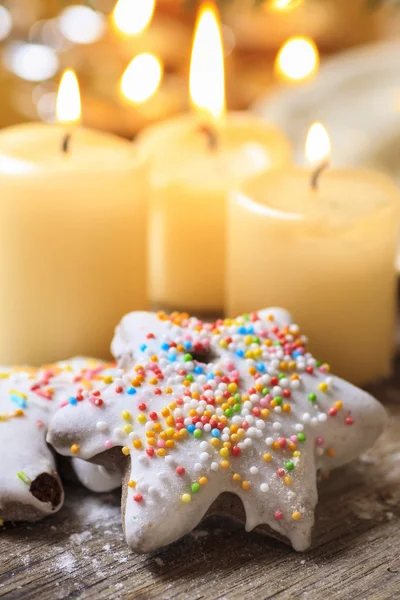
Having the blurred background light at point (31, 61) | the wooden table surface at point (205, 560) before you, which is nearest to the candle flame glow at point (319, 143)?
the wooden table surface at point (205, 560)

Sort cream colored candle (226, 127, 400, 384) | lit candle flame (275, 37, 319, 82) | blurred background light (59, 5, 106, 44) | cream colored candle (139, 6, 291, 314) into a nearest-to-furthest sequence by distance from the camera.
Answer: cream colored candle (226, 127, 400, 384) → cream colored candle (139, 6, 291, 314) → lit candle flame (275, 37, 319, 82) → blurred background light (59, 5, 106, 44)

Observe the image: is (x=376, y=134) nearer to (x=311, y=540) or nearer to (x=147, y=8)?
(x=147, y=8)

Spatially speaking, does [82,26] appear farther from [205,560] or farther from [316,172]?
[205,560]

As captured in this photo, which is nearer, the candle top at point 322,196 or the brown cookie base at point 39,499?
the brown cookie base at point 39,499

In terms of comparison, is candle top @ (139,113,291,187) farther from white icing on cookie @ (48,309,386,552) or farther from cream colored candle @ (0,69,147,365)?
white icing on cookie @ (48,309,386,552)

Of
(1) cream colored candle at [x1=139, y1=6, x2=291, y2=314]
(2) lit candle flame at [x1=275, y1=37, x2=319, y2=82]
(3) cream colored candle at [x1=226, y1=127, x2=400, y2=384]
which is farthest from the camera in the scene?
(2) lit candle flame at [x1=275, y1=37, x2=319, y2=82]

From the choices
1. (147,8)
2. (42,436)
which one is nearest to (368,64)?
(147,8)

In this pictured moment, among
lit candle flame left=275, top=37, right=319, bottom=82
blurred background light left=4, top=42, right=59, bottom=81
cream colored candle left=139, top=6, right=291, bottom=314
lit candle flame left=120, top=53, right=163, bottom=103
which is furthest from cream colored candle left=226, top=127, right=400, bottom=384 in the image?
blurred background light left=4, top=42, right=59, bottom=81

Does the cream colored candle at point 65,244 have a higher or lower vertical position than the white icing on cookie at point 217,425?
higher

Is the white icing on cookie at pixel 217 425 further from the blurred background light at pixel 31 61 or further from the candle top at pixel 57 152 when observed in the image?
the blurred background light at pixel 31 61
